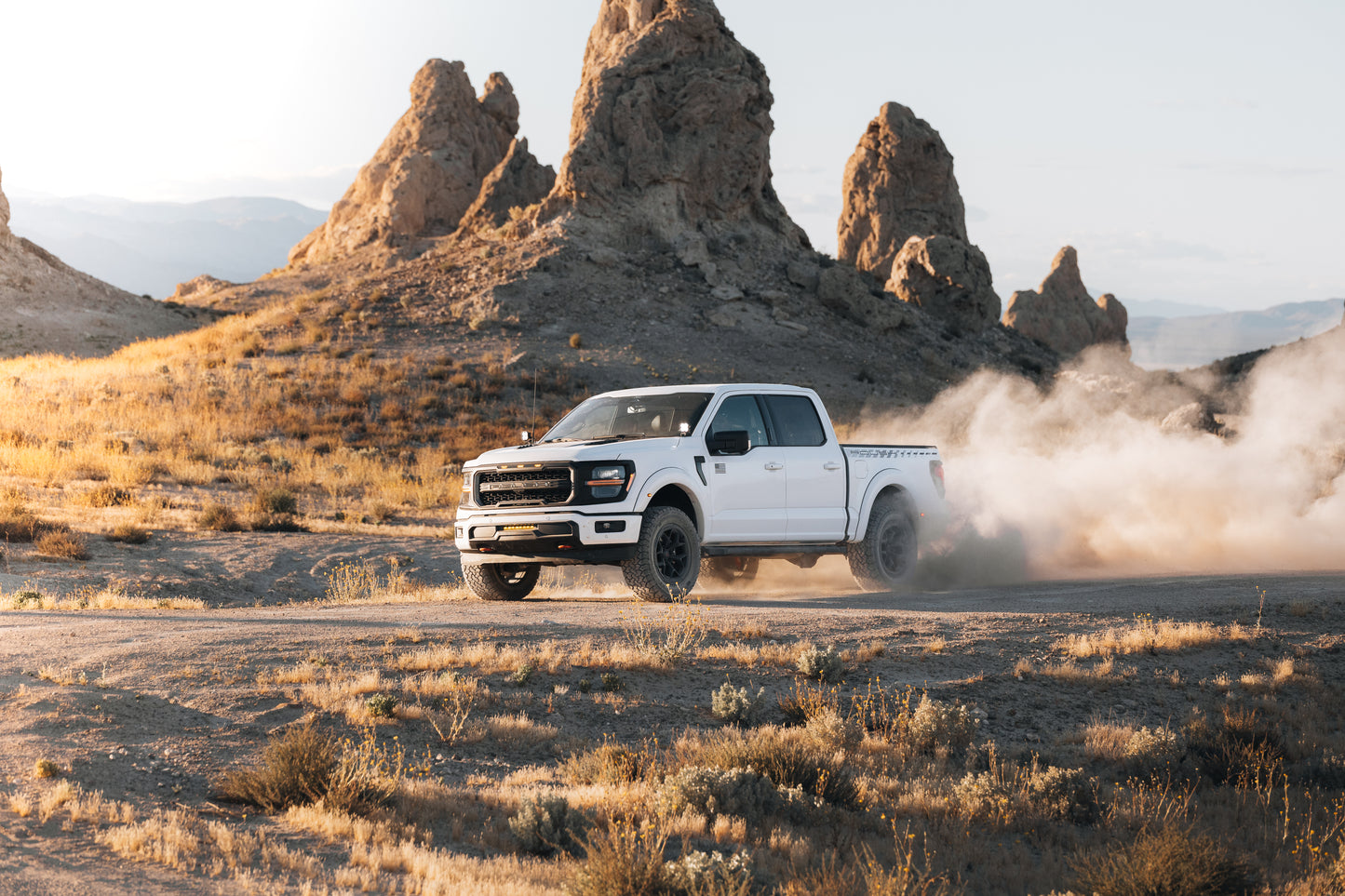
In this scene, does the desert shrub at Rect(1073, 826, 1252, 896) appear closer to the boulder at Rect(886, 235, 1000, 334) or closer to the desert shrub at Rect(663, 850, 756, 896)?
the desert shrub at Rect(663, 850, 756, 896)

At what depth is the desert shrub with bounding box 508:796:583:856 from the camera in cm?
599

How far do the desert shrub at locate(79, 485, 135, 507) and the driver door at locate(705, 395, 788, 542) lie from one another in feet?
48.1

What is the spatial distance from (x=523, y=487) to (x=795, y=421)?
132 inches

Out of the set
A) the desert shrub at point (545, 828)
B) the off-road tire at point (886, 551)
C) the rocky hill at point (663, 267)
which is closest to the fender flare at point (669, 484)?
the off-road tire at point (886, 551)

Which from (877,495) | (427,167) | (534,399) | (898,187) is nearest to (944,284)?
(898,187)

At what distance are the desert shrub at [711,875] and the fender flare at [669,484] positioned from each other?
6.41 m

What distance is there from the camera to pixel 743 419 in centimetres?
1305

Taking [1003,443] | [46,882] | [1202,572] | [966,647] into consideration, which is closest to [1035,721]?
[966,647]

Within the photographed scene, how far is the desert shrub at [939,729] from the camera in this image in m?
8.19

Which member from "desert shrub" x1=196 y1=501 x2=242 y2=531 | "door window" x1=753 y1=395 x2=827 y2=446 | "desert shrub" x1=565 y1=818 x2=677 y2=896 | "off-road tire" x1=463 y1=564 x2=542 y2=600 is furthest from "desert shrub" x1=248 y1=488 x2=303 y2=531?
"desert shrub" x1=565 y1=818 x2=677 y2=896

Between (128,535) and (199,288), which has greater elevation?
(199,288)

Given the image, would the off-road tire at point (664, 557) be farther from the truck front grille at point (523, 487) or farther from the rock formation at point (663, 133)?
the rock formation at point (663, 133)

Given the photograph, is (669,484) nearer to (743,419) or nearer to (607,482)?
(607,482)

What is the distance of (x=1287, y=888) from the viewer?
603 centimetres
